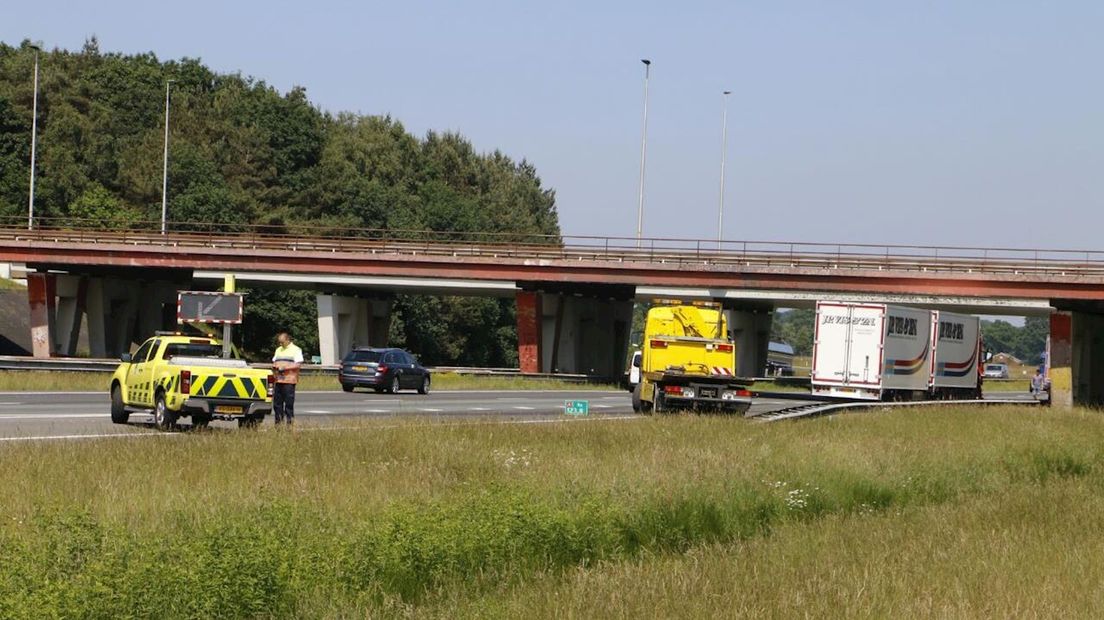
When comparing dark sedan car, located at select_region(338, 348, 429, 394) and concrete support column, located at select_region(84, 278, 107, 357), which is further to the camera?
concrete support column, located at select_region(84, 278, 107, 357)

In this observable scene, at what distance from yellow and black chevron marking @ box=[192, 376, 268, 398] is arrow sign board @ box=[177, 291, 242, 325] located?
1218cm

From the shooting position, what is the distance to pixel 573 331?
80.6 meters

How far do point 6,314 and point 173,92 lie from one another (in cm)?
4625

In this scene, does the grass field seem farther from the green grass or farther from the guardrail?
the green grass

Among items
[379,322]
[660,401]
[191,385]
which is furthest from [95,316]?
[191,385]

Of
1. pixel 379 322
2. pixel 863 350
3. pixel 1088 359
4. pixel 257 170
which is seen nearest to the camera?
pixel 863 350

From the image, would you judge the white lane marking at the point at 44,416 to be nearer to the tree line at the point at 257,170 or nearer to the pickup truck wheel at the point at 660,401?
the pickup truck wheel at the point at 660,401

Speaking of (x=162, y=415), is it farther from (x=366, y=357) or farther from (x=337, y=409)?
(x=366, y=357)

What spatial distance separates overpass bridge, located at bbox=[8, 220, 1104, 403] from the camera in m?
67.9

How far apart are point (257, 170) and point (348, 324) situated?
44074mm

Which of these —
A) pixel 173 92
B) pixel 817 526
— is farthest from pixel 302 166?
pixel 817 526

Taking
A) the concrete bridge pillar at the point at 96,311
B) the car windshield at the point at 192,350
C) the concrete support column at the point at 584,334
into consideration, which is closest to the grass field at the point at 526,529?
the car windshield at the point at 192,350

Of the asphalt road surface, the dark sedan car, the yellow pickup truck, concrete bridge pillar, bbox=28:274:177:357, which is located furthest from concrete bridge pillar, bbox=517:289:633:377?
the yellow pickup truck

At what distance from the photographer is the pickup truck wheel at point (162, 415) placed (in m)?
26.0
